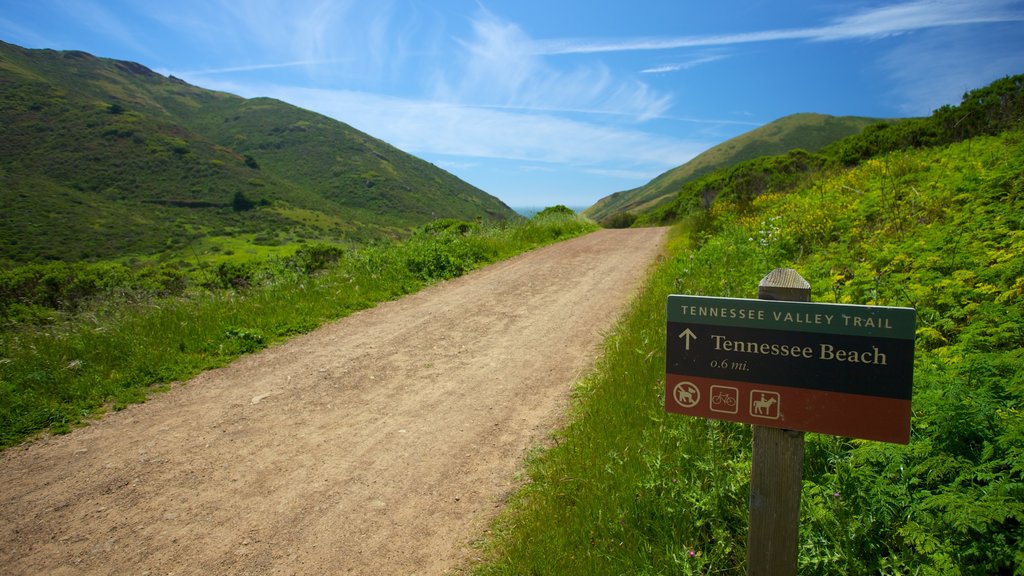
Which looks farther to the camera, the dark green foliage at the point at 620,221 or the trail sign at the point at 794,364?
the dark green foliage at the point at 620,221

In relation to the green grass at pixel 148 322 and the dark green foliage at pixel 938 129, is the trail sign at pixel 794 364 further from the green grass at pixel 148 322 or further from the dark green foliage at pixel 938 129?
the dark green foliage at pixel 938 129

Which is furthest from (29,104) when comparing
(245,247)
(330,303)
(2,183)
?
(330,303)

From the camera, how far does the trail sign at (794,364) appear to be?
170cm

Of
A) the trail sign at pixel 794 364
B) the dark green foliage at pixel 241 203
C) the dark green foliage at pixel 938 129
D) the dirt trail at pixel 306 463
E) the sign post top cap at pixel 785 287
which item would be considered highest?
the dark green foliage at pixel 241 203

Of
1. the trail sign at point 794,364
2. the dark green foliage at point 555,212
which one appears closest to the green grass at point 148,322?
the trail sign at point 794,364

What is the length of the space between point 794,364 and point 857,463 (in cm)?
138

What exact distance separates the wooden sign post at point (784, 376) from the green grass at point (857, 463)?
23.9 inches

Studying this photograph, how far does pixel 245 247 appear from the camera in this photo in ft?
231

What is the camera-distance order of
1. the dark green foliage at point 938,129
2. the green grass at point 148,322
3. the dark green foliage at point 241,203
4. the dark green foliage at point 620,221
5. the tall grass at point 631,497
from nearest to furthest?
the tall grass at point 631,497 < the green grass at point 148,322 < the dark green foliage at point 938,129 < the dark green foliage at point 620,221 < the dark green foliage at point 241,203

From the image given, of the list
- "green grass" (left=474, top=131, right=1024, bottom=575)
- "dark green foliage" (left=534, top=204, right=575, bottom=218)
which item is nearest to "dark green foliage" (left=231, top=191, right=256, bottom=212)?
"dark green foliage" (left=534, top=204, right=575, bottom=218)

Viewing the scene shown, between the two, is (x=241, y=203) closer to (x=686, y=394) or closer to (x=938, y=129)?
(x=938, y=129)

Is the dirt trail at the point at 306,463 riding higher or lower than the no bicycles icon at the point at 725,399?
lower

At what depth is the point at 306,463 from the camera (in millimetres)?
4191

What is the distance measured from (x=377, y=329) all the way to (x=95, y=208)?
111 meters
